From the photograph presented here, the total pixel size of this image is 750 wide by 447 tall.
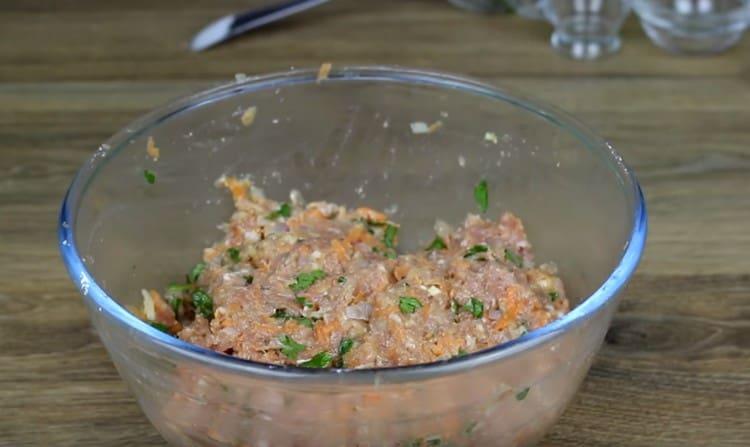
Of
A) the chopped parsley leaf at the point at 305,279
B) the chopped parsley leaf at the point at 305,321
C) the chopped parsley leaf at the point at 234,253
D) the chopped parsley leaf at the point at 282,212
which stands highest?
the chopped parsley leaf at the point at 305,279

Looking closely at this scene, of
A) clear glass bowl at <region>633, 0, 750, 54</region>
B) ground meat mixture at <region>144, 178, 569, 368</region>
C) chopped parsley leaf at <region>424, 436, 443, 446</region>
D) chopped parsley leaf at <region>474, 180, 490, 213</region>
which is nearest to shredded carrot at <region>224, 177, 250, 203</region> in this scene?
ground meat mixture at <region>144, 178, 569, 368</region>

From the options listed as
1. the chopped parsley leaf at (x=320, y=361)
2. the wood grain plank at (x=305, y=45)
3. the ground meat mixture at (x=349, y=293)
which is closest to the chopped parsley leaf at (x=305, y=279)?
the ground meat mixture at (x=349, y=293)

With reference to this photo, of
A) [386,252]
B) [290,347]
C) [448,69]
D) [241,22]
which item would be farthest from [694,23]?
[290,347]

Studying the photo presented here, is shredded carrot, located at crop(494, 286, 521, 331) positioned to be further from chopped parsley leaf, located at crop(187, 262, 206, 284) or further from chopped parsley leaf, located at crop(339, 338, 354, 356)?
chopped parsley leaf, located at crop(187, 262, 206, 284)

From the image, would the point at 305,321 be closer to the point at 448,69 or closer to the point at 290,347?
the point at 290,347

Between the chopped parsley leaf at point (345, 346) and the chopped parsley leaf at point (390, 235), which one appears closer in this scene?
the chopped parsley leaf at point (345, 346)

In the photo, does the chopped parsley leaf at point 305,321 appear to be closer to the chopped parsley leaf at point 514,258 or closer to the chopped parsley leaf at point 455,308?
the chopped parsley leaf at point 455,308
